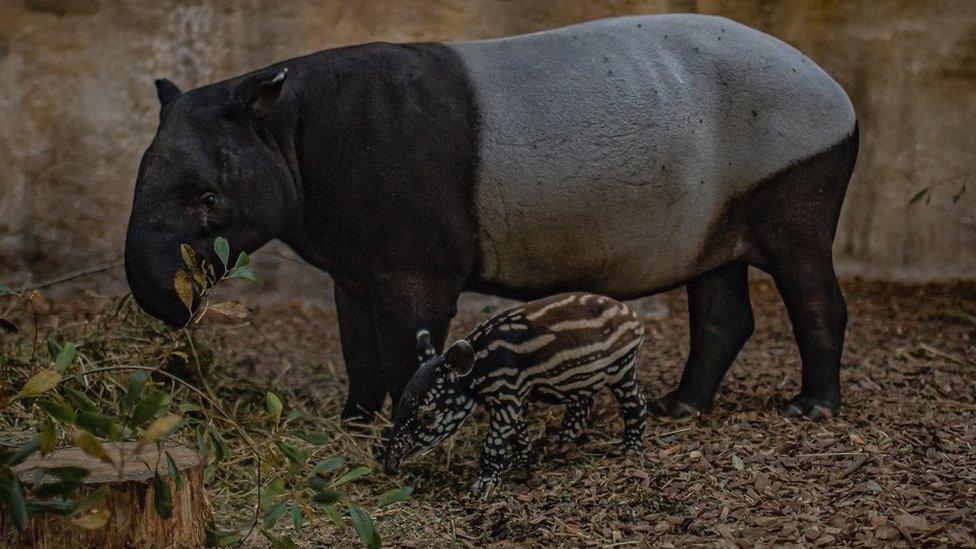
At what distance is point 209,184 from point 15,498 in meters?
1.68

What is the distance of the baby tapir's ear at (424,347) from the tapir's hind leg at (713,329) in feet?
4.23

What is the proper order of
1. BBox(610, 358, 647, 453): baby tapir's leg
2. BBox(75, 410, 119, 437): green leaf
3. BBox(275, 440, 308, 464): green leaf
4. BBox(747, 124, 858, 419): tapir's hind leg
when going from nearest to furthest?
BBox(75, 410, 119, 437): green leaf
BBox(275, 440, 308, 464): green leaf
BBox(610, 358, 647, 453): baby tapir's leg
BBox(747, 124, 858, 419): tapir's hind leg

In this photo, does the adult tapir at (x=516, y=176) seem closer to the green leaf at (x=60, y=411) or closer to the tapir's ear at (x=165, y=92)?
the tapir's ear at (x=165, y=92)

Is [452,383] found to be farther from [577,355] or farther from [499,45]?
[499,45]

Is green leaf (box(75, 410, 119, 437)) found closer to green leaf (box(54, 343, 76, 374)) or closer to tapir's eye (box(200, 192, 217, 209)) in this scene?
green leaf (box(54, 343, 76, 374))

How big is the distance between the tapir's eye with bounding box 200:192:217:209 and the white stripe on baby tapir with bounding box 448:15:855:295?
0.96m

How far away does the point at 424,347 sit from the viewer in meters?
3.94

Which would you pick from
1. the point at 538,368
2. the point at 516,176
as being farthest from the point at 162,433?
the point at 516,176

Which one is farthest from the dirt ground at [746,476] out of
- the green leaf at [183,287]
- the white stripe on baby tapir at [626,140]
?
the green leaf at [183,287]

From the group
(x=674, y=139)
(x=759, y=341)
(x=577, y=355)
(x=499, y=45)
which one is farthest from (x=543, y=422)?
(x=759, y=341)

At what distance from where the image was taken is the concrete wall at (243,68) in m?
6.77

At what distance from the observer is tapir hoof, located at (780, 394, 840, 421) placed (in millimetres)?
4535

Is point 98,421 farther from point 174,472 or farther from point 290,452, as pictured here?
point 290,452

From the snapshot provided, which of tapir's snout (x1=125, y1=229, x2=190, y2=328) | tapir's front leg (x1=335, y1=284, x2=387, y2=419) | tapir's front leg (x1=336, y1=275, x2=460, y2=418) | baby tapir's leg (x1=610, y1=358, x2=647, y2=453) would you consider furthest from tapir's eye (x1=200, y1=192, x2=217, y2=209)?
baby tapir's leg (x1=610, y1=358, x2=647, y2=453)
